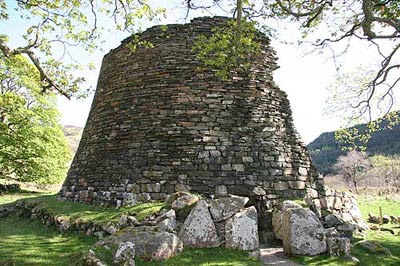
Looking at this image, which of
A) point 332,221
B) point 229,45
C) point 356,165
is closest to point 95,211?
point 229,45

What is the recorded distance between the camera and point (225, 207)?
7.36 m

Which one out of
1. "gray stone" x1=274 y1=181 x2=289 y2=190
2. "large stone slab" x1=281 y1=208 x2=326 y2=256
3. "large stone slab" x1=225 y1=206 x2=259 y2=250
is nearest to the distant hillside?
"gray stone" x1=274 y1=181 x2=289 y2=190

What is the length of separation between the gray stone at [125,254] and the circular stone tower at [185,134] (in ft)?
9.25

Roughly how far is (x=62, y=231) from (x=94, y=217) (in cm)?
94

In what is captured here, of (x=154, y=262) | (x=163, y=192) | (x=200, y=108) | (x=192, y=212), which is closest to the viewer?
(x=154, y=262)

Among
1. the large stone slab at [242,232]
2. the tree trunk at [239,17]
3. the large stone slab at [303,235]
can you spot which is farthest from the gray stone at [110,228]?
the tree trunk at [239,17]

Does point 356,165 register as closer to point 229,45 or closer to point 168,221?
point 229,45

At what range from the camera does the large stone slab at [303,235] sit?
22.9 feet

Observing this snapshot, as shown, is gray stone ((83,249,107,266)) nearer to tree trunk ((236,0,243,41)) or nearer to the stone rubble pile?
the stone rubble pile

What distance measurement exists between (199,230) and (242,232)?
0.92 m

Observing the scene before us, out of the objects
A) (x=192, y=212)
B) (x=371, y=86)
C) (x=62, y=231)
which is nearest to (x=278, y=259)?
(x=192, y=212)

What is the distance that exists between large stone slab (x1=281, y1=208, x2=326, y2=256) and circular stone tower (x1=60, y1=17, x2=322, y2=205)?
4.86 ft

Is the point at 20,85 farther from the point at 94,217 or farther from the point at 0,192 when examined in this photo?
the point at 94,217

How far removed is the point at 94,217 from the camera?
809 cm
